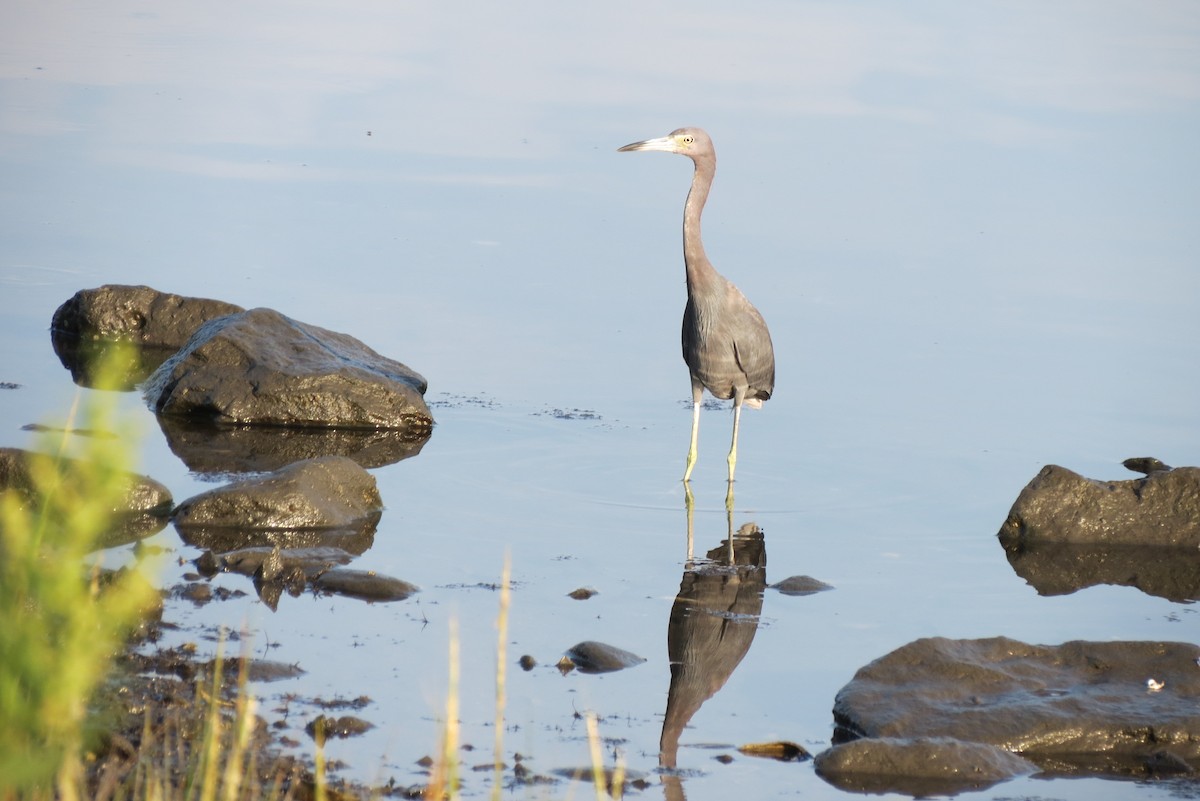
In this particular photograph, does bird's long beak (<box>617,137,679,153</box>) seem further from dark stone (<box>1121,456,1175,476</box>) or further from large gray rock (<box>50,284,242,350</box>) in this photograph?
large gray rock (<box>50,284,242,350</box>)

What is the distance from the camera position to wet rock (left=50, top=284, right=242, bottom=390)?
14.0m

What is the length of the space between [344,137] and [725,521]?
48.8ft

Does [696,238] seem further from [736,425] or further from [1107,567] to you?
[1107,567]

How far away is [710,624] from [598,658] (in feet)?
3.28

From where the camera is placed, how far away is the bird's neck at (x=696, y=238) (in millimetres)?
11570

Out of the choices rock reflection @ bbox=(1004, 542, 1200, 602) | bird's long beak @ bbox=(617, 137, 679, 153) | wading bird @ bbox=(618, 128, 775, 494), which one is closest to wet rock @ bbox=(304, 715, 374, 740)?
rock reflection @ bbox=(1004, 542, 1200, 602)

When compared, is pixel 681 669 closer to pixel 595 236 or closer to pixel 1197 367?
pixel 1197 367

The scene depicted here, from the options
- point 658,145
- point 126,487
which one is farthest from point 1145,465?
point 126,487

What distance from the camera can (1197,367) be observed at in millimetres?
15328

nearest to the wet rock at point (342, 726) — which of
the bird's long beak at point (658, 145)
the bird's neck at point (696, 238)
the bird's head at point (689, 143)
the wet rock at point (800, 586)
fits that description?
the wet rock at point (800, 586)

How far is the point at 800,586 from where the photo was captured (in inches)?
366

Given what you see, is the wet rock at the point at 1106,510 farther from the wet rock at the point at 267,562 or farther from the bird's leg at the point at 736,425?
the wet rock at the point at 267,562

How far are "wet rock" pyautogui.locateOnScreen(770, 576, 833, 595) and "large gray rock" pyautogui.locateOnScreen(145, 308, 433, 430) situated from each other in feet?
12.7

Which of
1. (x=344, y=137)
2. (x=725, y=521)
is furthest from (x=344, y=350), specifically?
(x=344, y=137)
